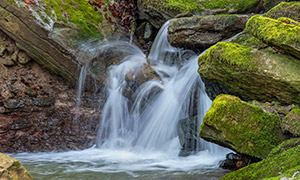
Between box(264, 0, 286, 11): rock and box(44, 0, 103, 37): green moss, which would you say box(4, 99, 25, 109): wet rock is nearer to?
box(44, 0, 103, 37): green moss

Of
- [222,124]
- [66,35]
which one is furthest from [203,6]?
[222,124]

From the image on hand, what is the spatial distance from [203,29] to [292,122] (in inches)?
163

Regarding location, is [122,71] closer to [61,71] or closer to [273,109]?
[61,71]

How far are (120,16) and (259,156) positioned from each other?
7.22 meters

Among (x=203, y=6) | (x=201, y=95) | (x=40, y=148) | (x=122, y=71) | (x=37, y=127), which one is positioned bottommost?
(x=40, y=148)

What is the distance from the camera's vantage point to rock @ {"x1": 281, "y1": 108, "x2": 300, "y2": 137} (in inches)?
138

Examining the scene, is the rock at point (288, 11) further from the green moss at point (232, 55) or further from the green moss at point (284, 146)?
the green moss at point (284, 146)

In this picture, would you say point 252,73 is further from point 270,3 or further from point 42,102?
point 42,102

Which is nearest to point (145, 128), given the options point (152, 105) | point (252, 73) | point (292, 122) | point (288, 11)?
point (152, 105)

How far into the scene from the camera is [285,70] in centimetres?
397

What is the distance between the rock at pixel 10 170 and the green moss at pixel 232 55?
344cm

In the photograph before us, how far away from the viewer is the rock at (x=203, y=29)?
22.6 ft

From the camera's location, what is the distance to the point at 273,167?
290 centimetres

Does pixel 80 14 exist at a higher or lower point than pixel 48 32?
higher
